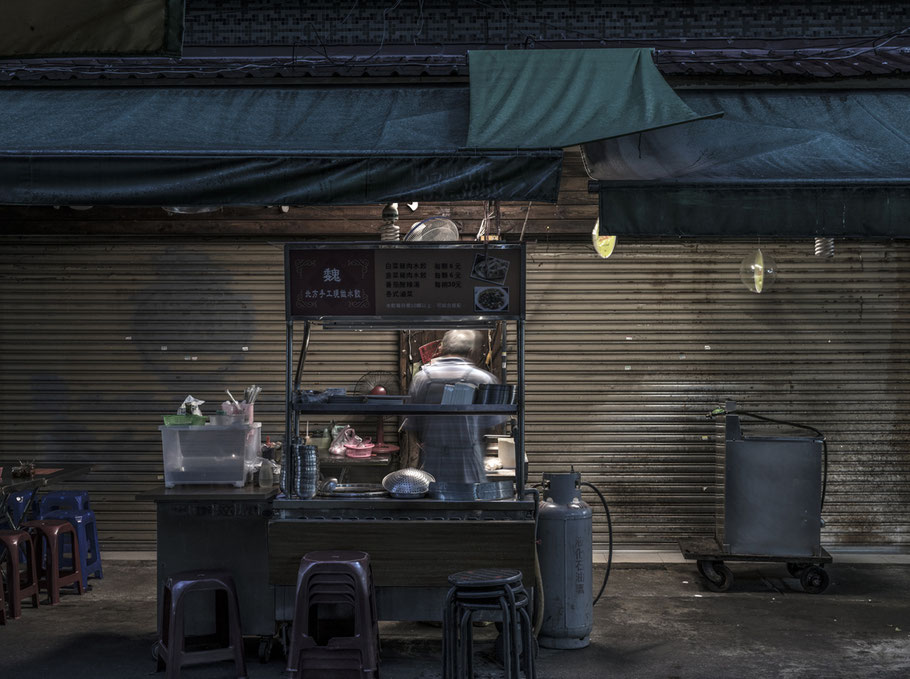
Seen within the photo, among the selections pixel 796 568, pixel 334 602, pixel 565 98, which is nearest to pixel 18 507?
pixel 334 602

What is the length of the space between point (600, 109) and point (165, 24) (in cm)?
265

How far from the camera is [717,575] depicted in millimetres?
8094

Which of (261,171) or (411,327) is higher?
(261,171)

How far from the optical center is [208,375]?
9430 mm

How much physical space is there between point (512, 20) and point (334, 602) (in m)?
5.99

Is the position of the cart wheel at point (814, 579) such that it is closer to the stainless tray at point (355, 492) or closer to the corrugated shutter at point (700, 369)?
the corrugated shutter at point (700, 369)

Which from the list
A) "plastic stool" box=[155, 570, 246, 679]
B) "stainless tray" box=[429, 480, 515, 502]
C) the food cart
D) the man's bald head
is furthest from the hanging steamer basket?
"plastic stool" box=[155, 570, 246, 679]

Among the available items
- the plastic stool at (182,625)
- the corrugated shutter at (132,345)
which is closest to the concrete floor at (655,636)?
the plastic stool at (182,625)

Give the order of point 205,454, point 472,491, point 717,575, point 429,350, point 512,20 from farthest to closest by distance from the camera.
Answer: point 512,20 → point 429,350 → point 717,575 → point 205,454 → point 472,491

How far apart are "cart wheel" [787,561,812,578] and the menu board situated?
12.8 ft

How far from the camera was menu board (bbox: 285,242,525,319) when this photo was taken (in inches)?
246

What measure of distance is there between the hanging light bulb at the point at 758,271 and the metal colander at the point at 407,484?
13.9 feet

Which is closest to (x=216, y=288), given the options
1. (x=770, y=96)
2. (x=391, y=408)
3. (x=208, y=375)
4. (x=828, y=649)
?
(x=208, y=375)

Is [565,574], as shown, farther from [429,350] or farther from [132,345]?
[132,345]
